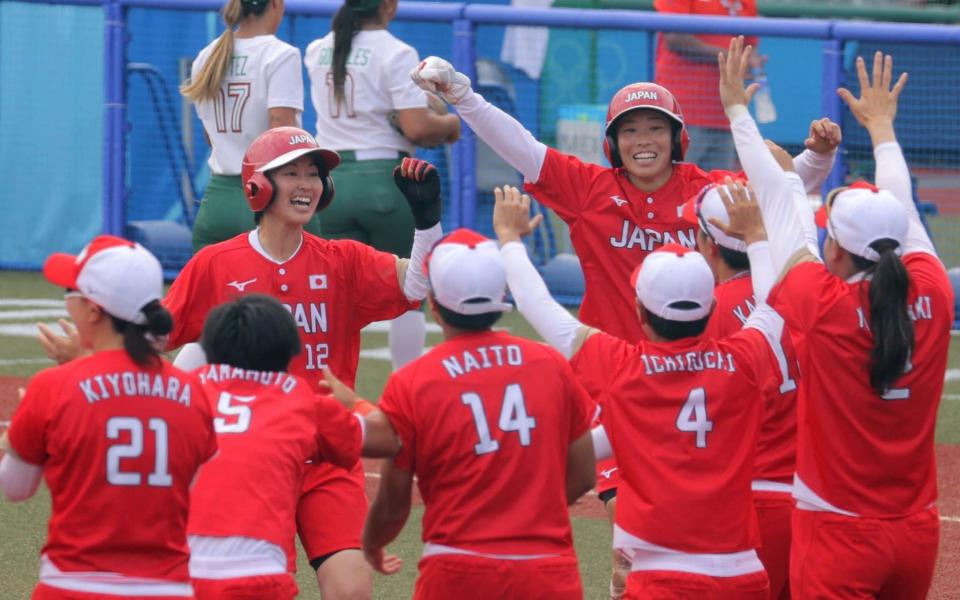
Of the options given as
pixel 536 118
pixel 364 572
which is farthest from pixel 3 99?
pixel 364 572

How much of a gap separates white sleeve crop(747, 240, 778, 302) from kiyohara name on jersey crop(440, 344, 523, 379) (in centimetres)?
90

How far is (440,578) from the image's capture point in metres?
4.62

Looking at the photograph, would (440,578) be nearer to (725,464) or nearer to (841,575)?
(725,464)

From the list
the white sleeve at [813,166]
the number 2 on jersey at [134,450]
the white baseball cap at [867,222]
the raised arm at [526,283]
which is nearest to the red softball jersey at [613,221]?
the white sleeve at [813,166]

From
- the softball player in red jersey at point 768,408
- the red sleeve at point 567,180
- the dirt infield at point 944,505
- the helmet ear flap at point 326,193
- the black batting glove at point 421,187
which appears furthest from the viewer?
the dirt infield at point 944,505

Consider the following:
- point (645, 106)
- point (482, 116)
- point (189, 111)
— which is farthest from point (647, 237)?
point (189, 111)

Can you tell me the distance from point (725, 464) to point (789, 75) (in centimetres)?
1014

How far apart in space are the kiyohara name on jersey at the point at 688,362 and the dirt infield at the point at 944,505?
2416mm

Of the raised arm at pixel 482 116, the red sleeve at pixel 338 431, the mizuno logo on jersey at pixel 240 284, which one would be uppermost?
the raised arm at pixel 482 116

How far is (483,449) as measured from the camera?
4.58m

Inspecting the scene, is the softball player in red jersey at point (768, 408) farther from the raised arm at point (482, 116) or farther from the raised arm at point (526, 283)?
the raised arm at point (482, 116)

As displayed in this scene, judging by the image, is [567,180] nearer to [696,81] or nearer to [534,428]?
[534,428]

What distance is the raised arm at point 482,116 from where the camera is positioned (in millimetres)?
6125

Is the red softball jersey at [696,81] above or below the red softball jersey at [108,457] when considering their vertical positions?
above
